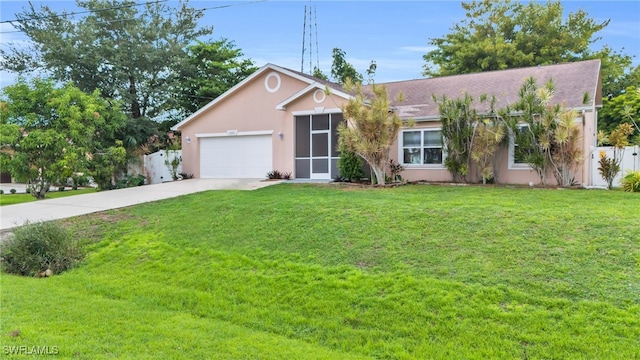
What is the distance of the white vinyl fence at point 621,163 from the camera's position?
14.4 metres

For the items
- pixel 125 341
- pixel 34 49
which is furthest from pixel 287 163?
pixel 34 49

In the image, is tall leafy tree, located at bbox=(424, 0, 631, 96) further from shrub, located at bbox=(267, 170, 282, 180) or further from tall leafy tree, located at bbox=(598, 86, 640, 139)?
shrub, located at bbox=(267, 170, 282, 180)

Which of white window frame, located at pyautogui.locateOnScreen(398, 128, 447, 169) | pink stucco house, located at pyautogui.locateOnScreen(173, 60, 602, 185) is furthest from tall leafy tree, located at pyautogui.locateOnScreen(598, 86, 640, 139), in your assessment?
white window frame, located at pyautogui.locateOnScreen(398, 128, 447, 169)

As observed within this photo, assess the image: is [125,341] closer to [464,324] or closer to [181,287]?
[181,287]

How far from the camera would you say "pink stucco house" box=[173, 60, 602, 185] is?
50.7 feet

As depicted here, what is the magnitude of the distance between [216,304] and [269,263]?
132 centimetres

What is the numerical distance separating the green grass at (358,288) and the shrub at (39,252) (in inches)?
16.8

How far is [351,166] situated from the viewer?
51.4ft

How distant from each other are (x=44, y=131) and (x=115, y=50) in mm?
9720

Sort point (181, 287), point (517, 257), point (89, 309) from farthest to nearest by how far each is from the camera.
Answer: point (181, 287) → point (517, 257) → point (89, 309)

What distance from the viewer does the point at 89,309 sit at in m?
5.65

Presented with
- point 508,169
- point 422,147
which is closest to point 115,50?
point 422,147

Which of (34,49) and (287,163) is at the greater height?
(34,49)

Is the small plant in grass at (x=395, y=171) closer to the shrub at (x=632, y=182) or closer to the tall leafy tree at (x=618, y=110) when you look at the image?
the shrub at (x=632, y=182)
